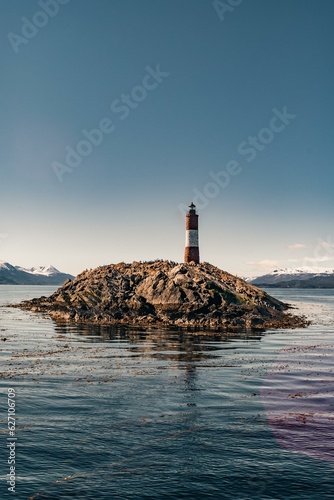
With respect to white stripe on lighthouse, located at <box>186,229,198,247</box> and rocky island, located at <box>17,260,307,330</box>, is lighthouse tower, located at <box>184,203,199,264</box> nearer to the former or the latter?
white stripe on lighthouse, located at <box>186,229,198,247</box>

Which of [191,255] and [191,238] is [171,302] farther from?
[191,238]

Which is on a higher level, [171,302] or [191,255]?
[191,255]

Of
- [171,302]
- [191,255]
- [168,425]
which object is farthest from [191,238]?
[168,425]

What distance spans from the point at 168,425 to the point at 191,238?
229 ft

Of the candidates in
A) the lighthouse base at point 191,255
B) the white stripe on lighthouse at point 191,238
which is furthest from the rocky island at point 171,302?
the white stripe on lighthouse at point 191,238

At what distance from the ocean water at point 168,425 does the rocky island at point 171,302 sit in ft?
83.8

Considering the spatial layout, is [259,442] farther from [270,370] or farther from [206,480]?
[270,370]

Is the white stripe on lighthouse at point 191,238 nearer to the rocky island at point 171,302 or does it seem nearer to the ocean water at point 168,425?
the rocky island at point 171,302

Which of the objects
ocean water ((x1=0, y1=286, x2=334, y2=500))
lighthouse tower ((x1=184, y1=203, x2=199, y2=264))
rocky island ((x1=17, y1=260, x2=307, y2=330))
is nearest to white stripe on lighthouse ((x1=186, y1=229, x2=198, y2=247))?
lighthouse tower ((x1=184, y1=203, x2=199, y2=264))

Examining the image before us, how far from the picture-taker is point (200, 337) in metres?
48.0

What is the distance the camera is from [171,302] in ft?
221

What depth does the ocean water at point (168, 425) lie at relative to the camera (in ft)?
43.8

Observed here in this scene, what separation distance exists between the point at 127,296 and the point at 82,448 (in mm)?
55926

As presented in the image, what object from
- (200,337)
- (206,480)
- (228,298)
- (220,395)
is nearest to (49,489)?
(206,480)
